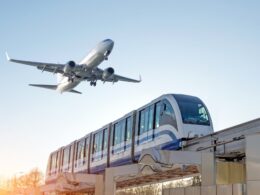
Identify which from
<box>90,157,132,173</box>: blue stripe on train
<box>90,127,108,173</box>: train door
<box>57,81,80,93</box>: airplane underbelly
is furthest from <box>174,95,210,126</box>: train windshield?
<box>57,81,80,93</box>: airplane underbelly

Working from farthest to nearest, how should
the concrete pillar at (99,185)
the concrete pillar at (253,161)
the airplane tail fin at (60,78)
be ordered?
the airplane tail fin at (60,78)
the concrete pillar at (99,185)
the concrete pillar at (253,161)

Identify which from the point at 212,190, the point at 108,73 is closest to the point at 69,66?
the point at 108,73

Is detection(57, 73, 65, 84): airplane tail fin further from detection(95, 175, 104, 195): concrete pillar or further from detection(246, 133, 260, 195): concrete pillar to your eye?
detection(246, 133, 260, 195): concrete pillar

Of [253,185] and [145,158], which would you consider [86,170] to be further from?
[253,185]

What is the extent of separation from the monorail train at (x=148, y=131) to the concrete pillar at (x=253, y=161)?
680 cm

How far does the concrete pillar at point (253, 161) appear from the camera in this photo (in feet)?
30.8

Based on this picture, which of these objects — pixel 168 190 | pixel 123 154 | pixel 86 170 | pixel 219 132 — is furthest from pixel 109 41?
pixel 168 190

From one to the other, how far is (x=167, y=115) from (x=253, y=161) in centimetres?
824

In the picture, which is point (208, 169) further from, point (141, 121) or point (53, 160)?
point (53, 160)

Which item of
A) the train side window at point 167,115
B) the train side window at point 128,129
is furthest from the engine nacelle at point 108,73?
the train side window at point 167,115

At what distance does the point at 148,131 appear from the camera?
18.8 meters

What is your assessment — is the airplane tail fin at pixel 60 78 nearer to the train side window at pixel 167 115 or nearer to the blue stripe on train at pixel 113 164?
the blue stripe on train at pixel 113 164

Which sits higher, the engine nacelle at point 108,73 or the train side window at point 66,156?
the engine nacelle at point 108,73

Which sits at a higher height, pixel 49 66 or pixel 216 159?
pixel 49 66
